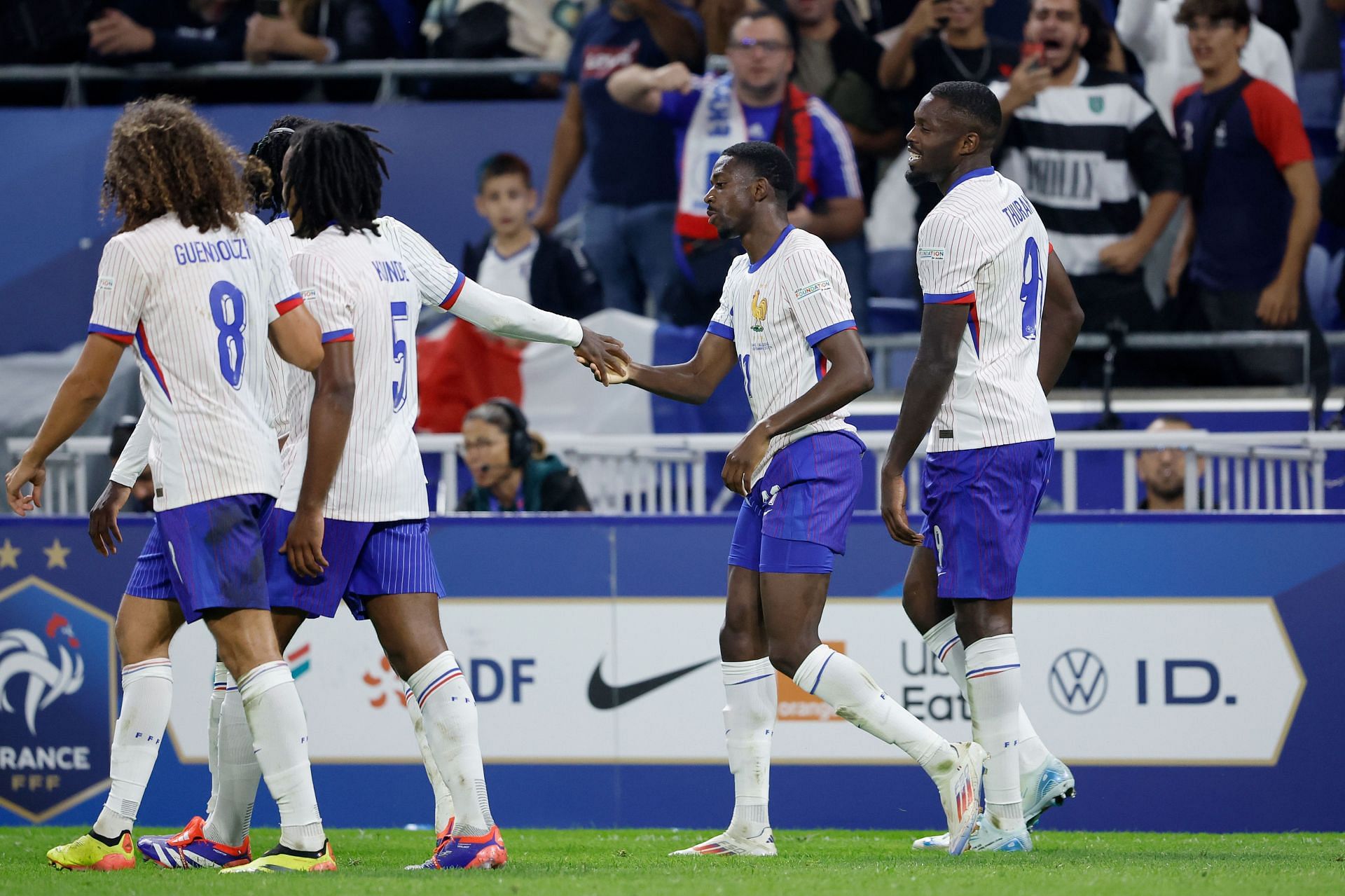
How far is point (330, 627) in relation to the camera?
639 cm

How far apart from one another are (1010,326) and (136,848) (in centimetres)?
338

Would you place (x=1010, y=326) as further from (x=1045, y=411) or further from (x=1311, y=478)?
(x=1311, y=478)

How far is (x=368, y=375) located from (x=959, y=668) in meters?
2.16

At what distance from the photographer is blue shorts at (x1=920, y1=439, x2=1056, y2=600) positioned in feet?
15.4

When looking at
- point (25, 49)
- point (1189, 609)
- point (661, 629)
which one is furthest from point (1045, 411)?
point (25, 49)

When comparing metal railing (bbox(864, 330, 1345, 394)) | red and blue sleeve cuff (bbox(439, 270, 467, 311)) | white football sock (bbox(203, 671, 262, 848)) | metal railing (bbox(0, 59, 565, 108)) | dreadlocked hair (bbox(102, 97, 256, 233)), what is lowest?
white football sock (bbox(203, 671, 262, 848))

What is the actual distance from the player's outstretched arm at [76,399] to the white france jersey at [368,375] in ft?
1.79

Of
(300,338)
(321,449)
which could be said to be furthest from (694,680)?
(300,338)

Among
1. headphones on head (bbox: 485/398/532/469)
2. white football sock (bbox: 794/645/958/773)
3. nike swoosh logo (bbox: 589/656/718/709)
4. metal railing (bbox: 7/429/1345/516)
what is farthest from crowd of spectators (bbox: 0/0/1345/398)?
white football sock (bbox: 794/645/958/773)

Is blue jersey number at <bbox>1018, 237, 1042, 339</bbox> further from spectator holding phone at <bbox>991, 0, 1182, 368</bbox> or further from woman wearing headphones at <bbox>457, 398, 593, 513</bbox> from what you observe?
spectator holding phone at <bbox>991, 0, 1182, 368</bbox>

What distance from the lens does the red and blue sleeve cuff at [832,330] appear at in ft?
15.1

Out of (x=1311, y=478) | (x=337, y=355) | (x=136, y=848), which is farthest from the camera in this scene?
(x=1311, y=478)

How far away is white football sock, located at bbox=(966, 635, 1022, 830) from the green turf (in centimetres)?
18

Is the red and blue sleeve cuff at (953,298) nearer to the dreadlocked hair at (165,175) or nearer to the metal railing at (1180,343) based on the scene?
the dreadlocked hair at (165,175)
